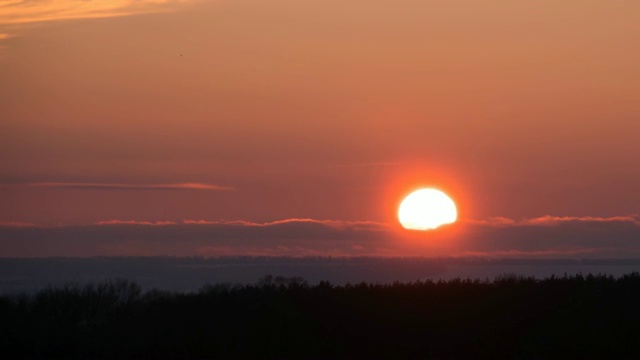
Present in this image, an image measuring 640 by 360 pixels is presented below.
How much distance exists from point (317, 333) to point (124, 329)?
217 inches

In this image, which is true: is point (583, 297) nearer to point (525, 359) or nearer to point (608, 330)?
point (608, 330)

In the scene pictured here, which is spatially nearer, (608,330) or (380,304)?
(608,330)

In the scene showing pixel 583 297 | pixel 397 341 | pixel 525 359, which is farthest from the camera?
pixel 583 297

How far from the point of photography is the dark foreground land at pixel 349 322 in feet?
111

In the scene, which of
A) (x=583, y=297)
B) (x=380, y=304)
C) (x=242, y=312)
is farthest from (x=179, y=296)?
(x=583, y=297)

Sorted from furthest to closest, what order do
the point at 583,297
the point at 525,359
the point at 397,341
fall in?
1. the point at 583,297
2. the point at 397,341
3. the point at 525,359

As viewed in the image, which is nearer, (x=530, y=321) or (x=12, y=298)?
(x=530, y=321)

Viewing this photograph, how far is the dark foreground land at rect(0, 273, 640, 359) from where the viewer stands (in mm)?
33906

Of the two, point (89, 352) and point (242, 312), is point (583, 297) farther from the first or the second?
point (89, 352)

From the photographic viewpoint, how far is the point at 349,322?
36812mm

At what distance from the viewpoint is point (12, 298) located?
141 feet

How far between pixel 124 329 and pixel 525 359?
37.1 ft

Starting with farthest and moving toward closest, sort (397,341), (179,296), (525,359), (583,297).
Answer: (179,296) < (583,297) < (397,341) < (525,359)

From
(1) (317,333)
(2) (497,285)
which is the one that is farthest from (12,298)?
(2) (497,285)
